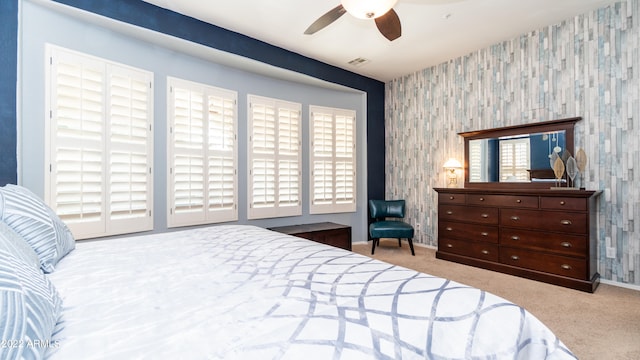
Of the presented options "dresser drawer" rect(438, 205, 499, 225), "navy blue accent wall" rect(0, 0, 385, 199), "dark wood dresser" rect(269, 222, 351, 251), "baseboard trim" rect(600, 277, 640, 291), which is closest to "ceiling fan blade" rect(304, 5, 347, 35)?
"navy blue accent wall" rect(0, 0, 385, 199)

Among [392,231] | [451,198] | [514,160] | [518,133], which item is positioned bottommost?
[392,231]

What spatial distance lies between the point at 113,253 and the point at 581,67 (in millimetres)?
4573

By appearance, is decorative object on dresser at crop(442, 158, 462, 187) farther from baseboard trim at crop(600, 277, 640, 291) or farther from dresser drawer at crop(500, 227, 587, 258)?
baseboard trim at crop(600, 277, 640, 291)

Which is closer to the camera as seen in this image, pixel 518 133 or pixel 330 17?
pixel 330 17

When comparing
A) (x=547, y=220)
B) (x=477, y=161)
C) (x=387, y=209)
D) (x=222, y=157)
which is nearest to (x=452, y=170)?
(x=477, y=161)

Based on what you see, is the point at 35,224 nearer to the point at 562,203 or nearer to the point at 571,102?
the point at 562,203

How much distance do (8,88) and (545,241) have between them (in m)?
5.09

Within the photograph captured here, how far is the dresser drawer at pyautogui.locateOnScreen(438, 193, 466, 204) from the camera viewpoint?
3.58 m

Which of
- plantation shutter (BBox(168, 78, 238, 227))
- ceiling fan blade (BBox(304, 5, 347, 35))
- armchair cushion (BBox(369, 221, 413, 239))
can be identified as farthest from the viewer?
armchair cushion (BBox(369, 221, 413, 239))

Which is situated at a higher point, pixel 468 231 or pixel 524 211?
pixel 524 211

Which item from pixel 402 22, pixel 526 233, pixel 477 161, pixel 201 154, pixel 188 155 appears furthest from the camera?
pixel 477 161

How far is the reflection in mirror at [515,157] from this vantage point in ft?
10.7

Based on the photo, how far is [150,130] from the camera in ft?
9.98

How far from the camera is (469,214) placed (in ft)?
11.5
